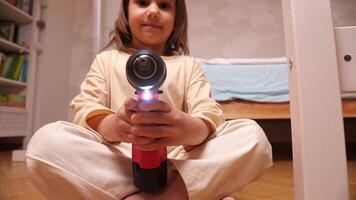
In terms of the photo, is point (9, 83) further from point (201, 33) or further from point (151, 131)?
point (151, 131)

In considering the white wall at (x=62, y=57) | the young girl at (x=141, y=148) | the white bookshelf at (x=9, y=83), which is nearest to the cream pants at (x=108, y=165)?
the young girl at (x=141, y=148)

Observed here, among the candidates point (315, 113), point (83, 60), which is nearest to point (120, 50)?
point (315, 113)

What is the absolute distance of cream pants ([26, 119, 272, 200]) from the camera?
45 centimetres

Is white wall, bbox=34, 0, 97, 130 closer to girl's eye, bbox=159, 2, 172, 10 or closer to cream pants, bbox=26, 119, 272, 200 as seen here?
girl's eye, bbox=159, 2, 172, 10

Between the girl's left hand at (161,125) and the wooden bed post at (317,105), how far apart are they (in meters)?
0.16

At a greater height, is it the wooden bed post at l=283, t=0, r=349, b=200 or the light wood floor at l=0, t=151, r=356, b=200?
the wooden bed post at l=283, t=0, r=349, b=200

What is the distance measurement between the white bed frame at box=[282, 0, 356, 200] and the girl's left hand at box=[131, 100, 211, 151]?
16 centimetres

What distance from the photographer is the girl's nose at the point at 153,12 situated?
67cm

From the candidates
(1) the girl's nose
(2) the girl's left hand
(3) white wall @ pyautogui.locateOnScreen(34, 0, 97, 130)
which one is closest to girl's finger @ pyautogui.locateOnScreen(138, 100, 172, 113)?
(2) the girl's left hand

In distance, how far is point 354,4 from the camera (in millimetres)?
2154

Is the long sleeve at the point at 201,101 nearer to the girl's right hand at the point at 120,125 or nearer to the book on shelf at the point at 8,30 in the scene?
the girl's right hand at the point at 120,125

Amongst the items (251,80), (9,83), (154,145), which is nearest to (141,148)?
(154,145)

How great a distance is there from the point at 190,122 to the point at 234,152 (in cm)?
Answer: 9

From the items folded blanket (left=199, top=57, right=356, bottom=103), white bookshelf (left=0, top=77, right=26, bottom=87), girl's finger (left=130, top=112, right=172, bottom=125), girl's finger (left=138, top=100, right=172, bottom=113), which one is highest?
white bookshelf (left=0, top=77, right=26, bottom=87)
